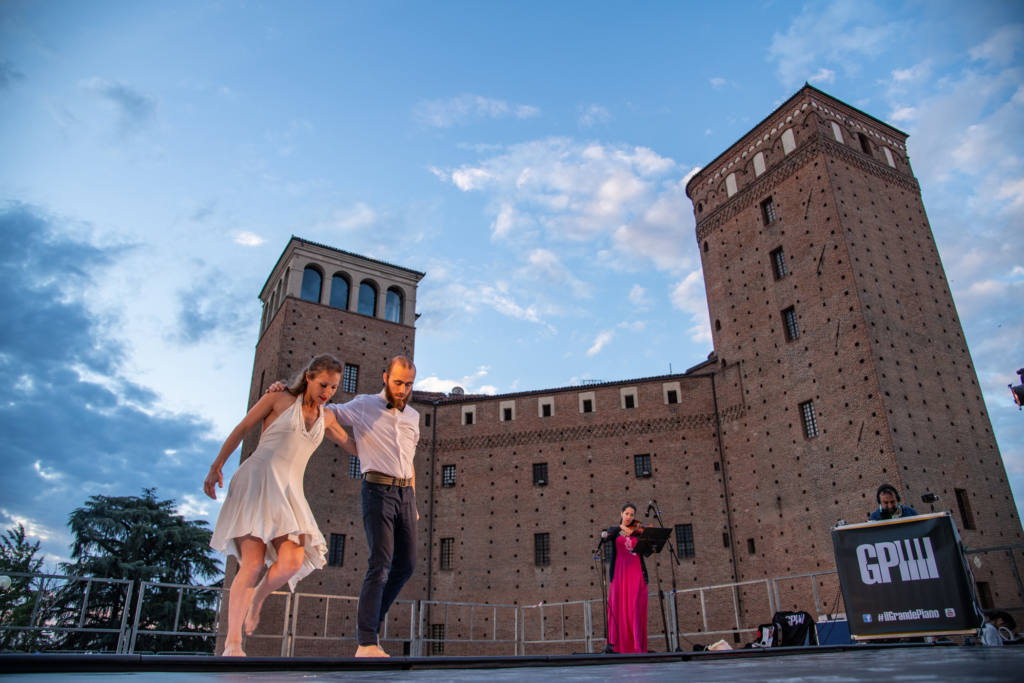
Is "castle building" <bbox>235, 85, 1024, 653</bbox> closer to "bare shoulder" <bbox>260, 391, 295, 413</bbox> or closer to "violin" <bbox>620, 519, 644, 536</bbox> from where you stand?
"violin" <bbox>620, 519, 644, 536</bbox>

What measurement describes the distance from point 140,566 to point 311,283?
43.2 ft

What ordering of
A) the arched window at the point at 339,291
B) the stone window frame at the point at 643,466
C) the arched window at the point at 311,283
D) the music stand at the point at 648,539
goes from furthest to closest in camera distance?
the arched window at the point at 339,291 → the arched window at the point at 311,283 → the stone window frame at the point at 643,466 → the music stand at the point at 648,539

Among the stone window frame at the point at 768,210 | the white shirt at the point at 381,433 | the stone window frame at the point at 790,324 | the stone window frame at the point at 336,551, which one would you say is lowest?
the white shirt at the point at 381,433

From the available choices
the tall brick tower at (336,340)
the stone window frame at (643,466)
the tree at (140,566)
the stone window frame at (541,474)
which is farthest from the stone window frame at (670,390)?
the tree at (140,566)

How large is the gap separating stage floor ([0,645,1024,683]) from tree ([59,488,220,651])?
26.9m

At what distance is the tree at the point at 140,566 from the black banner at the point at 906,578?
85.1 ft

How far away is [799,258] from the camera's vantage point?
2114 centimetres

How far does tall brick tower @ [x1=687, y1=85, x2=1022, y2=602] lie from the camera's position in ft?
58.4

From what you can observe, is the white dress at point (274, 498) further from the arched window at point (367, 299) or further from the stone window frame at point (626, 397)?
the arched window at point (367, 299)

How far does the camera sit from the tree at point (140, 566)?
25.8 m

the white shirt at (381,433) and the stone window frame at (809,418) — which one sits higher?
the stone window frame at (809,418)

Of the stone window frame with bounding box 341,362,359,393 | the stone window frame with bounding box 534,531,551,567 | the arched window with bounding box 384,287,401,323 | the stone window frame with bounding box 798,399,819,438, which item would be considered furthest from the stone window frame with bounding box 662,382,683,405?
the stone window frame with bounding box 341,362,359,393

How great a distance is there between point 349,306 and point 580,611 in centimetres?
1401

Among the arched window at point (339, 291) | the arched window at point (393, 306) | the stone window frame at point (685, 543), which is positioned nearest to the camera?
the stone window frame at point (685, 543)
